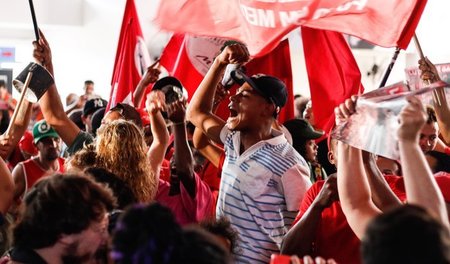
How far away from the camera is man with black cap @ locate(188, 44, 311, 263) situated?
4070 millimetres

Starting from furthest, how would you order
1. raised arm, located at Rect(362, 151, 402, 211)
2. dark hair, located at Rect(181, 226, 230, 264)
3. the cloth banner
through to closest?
raised arm, located at Rect(362, 151, 402, 211) → the cloth banner → dark hair, located at Rect(181, 226, 230, 264)

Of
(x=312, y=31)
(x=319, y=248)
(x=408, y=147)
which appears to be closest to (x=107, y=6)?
(x=312, y=31)

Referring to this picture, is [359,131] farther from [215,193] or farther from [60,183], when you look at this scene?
[215,193]

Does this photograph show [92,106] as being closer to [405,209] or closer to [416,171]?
[416,171]

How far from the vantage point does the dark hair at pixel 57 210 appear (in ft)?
8.45

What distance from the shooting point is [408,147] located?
8.22ft

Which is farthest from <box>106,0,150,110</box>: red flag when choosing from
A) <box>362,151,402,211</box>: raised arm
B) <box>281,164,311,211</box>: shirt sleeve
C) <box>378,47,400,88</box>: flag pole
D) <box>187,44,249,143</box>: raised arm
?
<box>362,151,402,211</box>: raised arm

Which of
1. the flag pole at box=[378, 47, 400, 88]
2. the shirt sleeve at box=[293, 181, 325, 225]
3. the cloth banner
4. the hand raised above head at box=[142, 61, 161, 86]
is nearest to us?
the cloth banner

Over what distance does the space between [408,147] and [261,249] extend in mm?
1643

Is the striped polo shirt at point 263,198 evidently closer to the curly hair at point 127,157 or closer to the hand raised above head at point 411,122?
the curly hair at point 127,157

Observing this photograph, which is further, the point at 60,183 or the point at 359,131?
the point at 359,131

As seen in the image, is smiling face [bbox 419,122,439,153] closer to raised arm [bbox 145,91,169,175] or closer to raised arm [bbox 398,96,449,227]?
raised arm [bbox 145,91,169,175]

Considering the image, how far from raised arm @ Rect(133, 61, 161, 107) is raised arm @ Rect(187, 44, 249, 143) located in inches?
76.0

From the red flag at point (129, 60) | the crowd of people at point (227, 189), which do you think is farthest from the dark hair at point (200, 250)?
the red flag at point (129, 60)
